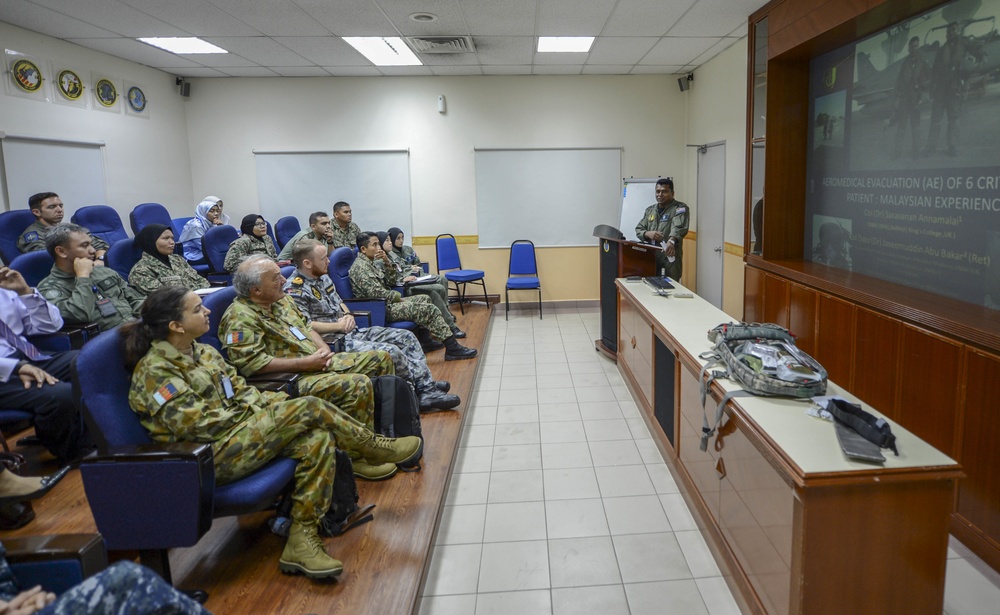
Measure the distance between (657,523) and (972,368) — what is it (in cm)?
143

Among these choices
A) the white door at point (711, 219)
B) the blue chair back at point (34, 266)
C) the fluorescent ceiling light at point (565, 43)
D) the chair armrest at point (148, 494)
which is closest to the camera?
the chair armrest at point (148, 494)

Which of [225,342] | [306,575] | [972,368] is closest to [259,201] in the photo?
[225,342]

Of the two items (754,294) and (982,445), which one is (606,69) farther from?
(982,445)

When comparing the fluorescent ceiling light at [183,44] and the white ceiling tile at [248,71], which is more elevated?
the white ceiling tile at [248,71]

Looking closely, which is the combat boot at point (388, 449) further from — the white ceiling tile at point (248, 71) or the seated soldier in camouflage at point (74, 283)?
the white ceiling tile at point (248, 71)

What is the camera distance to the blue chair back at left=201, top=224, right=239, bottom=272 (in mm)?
5609

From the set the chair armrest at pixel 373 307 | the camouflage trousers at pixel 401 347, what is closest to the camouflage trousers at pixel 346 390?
the camouflage trousers at pixel 401 347

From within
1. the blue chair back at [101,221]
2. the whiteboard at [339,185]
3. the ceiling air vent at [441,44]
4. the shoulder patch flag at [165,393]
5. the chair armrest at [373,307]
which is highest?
the ceiling air vent at [441,44]

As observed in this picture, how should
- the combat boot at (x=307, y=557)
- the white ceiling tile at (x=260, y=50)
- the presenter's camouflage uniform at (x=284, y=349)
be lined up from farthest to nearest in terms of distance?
the white ceiling tile at (x=260, y=50), the presenter's camouflage uniform at (x=284, y=349), the combat boot at (x=307, y=557)

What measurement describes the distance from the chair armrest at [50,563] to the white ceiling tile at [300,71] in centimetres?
611

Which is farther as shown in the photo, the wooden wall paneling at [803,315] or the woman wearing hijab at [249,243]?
the woman wearing hijab at [249,243]

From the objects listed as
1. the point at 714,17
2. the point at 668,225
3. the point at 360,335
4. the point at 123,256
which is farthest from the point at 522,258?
the point at 123,256

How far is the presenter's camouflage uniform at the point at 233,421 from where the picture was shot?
6.66ft

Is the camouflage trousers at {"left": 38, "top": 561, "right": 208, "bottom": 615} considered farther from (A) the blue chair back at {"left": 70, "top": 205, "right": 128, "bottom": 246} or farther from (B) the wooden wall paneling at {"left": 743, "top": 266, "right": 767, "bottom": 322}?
(A) the blue chair back at {"left": 70, "top": 205, "right": 128, "bottom": 246}
